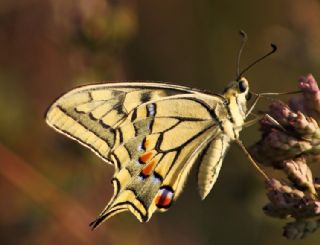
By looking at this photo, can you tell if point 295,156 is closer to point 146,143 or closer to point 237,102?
point 237,102

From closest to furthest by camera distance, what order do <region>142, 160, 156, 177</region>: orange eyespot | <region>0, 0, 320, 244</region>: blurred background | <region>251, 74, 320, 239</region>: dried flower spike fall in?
<region>251, 74, 320, 239</region>: dried flower spike
<region>142, 160, 156, 177</region>: orange eyespot
<region>0, 0, 320, 244</region>: blurred background

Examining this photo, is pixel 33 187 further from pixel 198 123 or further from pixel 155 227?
pixel 198 123

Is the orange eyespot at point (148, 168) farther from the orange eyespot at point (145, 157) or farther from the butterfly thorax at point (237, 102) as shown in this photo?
the butterfly thorax at point (237, 102)

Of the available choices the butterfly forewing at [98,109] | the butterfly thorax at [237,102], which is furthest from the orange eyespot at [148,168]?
the butterfly thorax at [237,102]

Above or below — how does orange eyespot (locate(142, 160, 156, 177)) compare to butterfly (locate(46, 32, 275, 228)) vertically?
below

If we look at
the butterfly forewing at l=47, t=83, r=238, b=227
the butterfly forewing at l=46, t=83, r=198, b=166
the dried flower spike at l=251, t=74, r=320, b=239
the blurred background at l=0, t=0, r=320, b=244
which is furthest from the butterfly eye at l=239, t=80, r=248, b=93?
the blurred background at l=0, t=0, r=320, b=244

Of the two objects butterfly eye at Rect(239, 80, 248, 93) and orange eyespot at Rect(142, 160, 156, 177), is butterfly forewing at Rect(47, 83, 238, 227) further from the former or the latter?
butterfly eye at Rect(239, 80, 248, 93)
